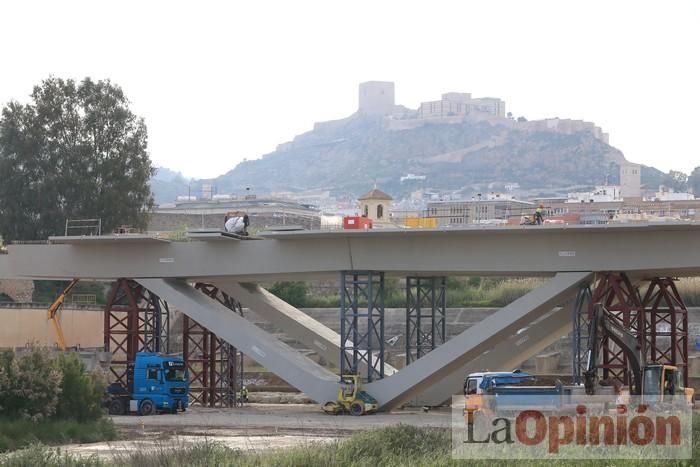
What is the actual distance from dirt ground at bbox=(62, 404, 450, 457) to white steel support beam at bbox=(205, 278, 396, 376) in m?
2.70

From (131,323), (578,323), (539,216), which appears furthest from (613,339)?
(131,323)

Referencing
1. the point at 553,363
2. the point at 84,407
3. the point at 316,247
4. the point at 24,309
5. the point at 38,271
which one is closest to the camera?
the point at 84,407

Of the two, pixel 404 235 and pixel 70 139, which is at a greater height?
pixel 70 139

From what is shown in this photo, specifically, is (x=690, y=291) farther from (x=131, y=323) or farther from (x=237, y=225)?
(x=131, y=323)

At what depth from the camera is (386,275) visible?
5172cm

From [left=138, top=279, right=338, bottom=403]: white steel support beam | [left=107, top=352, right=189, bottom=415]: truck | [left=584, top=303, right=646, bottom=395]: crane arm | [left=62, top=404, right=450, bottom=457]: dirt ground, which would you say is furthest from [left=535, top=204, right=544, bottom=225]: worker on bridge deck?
[left=107, top=352, right=189, bottom=415]: truck

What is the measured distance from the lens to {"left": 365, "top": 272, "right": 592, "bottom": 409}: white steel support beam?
47.2m

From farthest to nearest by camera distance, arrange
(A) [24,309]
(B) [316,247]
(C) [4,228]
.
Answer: (C) [4,228], (A) [24,309], (B) [316,247]

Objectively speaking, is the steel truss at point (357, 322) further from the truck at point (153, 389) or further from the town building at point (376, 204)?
the town building at point (376, 204)

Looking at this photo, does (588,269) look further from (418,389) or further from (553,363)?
(553,363)

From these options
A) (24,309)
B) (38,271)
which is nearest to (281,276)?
(38,271)

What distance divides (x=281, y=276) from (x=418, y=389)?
725 cm

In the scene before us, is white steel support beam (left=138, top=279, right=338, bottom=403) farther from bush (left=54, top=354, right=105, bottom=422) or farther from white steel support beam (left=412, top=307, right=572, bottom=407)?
bush (left=54, top=354, right=105, bottom=422)

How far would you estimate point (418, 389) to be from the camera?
49219mm
